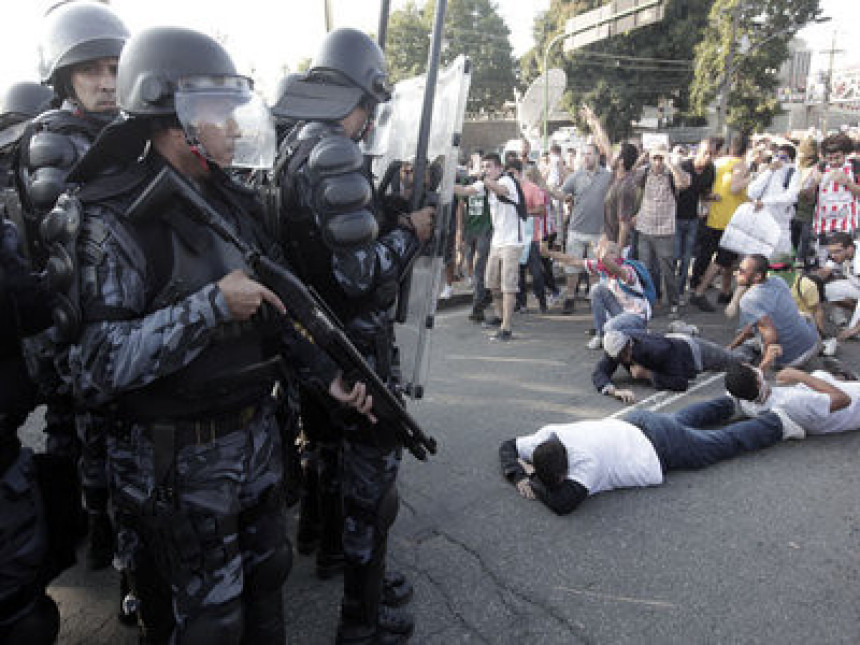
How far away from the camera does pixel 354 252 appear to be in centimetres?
184

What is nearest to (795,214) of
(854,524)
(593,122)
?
(593,122)

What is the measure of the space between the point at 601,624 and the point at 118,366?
75.9 inches

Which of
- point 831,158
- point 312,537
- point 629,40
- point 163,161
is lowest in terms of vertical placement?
point 312,537

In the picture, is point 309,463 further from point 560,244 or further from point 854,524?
point 560,244

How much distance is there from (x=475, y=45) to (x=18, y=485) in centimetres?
4354

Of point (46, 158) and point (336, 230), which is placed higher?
point (46, 158)

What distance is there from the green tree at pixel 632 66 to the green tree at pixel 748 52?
128cm

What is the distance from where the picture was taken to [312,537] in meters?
2.79

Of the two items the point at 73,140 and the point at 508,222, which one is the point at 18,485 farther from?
the point at 508,222

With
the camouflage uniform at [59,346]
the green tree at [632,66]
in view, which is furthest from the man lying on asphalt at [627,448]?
the green tree at [632,66]

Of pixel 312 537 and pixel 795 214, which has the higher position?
pixel 795 214

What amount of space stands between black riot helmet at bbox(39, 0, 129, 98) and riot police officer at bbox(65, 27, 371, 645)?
115cm

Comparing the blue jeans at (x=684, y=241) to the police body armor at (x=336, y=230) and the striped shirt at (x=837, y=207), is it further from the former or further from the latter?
the police body armor at (x=336, y=230)

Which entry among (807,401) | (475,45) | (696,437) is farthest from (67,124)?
(475,45)
